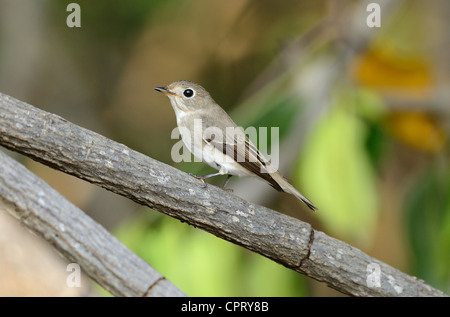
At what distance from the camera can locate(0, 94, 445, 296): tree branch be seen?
2.23m

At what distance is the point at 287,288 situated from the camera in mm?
4129

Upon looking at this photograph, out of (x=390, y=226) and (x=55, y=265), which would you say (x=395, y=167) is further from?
(x=55, y=265)

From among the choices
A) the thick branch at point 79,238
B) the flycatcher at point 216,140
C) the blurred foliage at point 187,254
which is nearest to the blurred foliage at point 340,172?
the blurred foliage at point 187,254

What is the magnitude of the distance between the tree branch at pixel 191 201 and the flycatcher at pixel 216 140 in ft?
1.04

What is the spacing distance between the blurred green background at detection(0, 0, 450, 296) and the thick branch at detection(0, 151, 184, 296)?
152 cm

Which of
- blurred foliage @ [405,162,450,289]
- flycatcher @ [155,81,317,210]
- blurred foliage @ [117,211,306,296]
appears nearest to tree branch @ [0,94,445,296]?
flycatcher @ [155,81,317,210]

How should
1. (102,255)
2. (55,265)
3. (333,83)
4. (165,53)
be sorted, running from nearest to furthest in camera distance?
(55,265) < (102,255) < (333,83) < (165,53)

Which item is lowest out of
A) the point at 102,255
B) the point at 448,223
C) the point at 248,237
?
the point at 102,255

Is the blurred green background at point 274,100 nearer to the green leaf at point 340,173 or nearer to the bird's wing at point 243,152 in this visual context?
the green leaf at point 340,173

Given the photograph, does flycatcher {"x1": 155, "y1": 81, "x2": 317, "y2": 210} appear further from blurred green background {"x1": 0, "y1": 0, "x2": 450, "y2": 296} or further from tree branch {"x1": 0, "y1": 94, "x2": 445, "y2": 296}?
blurred green background {"x1": 0, "y1": 0, "x2": 450, "y2": 296}

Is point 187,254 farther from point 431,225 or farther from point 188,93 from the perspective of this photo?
point 431,225

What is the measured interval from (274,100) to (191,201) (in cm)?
203
